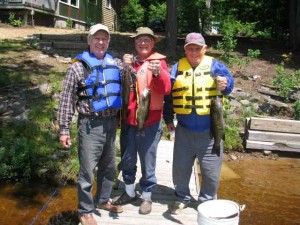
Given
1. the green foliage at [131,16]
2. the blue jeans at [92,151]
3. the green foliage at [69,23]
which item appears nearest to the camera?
the blue jeans at [92,151]

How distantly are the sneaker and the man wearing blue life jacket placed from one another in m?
0.70

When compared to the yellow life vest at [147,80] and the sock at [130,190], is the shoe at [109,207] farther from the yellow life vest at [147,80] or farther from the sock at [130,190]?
the yellow life vest at [147,80]

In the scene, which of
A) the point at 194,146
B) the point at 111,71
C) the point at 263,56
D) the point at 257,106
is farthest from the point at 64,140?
the point at 263,56

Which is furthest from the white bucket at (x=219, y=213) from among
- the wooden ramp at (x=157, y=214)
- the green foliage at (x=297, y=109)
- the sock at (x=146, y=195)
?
the green foliage at (x=297, y=109)

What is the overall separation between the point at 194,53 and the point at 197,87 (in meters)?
0.36

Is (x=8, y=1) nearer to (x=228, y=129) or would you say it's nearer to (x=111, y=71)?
(x=228, y=129)

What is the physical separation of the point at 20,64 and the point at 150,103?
26.2ft

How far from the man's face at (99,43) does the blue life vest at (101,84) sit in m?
0.05

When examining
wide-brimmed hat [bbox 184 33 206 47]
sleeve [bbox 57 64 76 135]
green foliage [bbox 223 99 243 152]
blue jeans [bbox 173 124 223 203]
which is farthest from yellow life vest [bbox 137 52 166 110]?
green foliage [bbox 223 99 243 152]

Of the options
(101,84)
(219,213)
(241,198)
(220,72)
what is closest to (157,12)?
(241,198)

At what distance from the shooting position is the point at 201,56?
4.51 metres

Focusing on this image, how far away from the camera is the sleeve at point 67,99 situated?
4191 millimetres

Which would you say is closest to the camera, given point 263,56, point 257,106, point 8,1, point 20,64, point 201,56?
point 201,56

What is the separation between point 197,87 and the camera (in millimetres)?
4465
